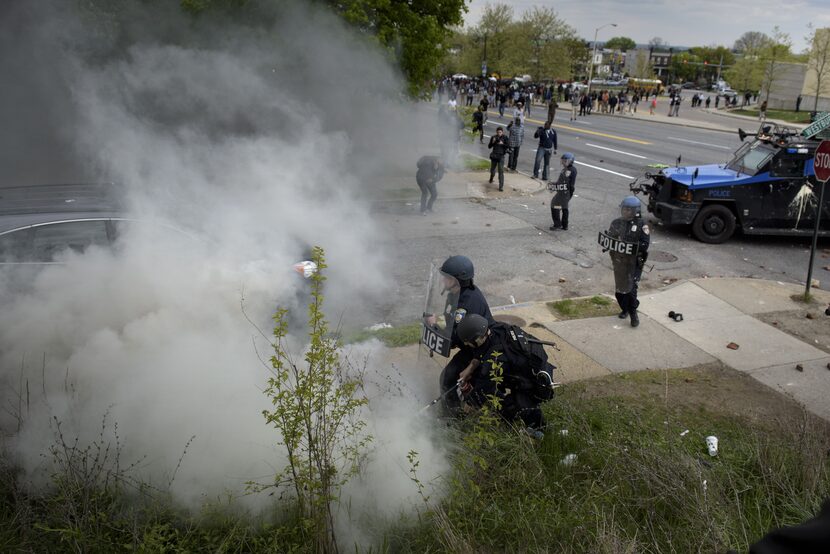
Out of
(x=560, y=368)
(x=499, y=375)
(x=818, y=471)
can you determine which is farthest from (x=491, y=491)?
(x=560, y=368)

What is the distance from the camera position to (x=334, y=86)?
11281 mm

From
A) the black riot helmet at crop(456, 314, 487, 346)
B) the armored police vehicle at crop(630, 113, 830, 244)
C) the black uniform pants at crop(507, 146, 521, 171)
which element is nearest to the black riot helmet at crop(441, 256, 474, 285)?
the black riot helmet at crop(456, 314, 487, 346)

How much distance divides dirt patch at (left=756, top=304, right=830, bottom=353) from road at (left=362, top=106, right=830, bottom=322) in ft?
4.77

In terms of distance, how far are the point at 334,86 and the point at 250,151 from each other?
3584 mm

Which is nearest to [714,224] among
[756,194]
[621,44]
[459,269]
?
[756,194]

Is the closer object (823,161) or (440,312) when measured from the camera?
(440,312)

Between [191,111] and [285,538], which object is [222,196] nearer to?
[191,111]

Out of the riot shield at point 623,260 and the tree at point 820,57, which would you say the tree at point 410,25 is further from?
the tree at point 820,57

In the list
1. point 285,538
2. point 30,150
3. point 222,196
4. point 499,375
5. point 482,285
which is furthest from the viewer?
point 30,150

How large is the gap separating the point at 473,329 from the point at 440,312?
2.38 ft

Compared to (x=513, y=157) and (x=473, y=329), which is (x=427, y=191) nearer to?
(x=513, y=157)

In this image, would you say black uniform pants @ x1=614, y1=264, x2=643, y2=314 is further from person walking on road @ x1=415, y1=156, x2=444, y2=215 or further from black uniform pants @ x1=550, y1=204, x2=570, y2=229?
person walking on road @ x1=415, y1=156, x2=444, y2=215

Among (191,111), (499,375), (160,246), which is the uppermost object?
(191,111)

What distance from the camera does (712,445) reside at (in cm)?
436
